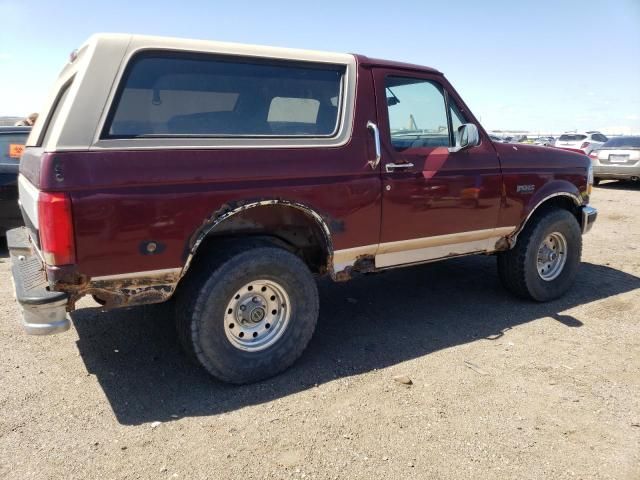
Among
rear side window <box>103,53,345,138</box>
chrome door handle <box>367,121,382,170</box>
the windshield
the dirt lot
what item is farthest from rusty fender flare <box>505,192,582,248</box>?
the windshield

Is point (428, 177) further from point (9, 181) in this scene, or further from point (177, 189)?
point (9, 181)

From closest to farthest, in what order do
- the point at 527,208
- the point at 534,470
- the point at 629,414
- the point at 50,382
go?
Answer: the point at 534,470 → the point at 629,414 → the point at 50,382 → the point at 527,208

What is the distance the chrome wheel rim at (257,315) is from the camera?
3205 millimetres

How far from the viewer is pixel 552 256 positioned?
489 centimetres

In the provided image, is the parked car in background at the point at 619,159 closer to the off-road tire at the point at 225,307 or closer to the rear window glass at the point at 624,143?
the rear window glass at the point at 624,143

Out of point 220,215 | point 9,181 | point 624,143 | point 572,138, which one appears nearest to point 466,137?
point 220,215

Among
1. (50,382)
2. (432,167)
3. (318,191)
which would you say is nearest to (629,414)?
(432,167)

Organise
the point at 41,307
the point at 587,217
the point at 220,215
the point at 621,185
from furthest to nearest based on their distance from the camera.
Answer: the point at 621,185 < the point at 587,217 < the point at 220,215 < the point at 41,307

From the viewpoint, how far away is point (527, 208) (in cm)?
449

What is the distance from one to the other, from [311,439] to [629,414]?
1895 mm

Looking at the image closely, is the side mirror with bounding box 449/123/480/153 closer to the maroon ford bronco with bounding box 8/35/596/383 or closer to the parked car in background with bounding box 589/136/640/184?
the maroon ford bronco with bounding box 8/35/596/383

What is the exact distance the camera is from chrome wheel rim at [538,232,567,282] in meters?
4.82

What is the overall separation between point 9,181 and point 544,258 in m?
6.09

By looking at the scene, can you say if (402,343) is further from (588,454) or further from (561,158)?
(561,158)
